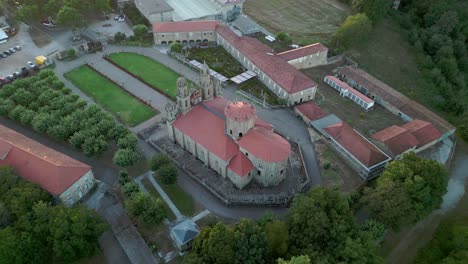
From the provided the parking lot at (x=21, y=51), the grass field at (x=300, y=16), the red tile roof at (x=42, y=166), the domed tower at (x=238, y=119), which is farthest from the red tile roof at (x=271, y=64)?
the parking lot at (x=21, y=51)

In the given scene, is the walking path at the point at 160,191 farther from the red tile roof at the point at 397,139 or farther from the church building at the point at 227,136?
the red tile roof at the point at 397,139

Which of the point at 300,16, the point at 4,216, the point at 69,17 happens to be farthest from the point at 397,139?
the point at 69,17

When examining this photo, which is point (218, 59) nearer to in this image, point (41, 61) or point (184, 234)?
point (41, 61)

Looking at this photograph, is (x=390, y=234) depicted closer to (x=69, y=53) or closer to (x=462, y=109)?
(x=462, y=109)

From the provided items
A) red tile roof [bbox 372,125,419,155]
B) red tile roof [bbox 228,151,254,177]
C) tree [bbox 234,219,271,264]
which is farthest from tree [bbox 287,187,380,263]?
red tile roof [bbox 372,125,419,155]

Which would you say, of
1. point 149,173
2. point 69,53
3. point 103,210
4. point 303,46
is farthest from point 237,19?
point 103,210

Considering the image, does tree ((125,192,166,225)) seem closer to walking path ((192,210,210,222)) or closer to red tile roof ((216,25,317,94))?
walking path ((192,210,210,222))
